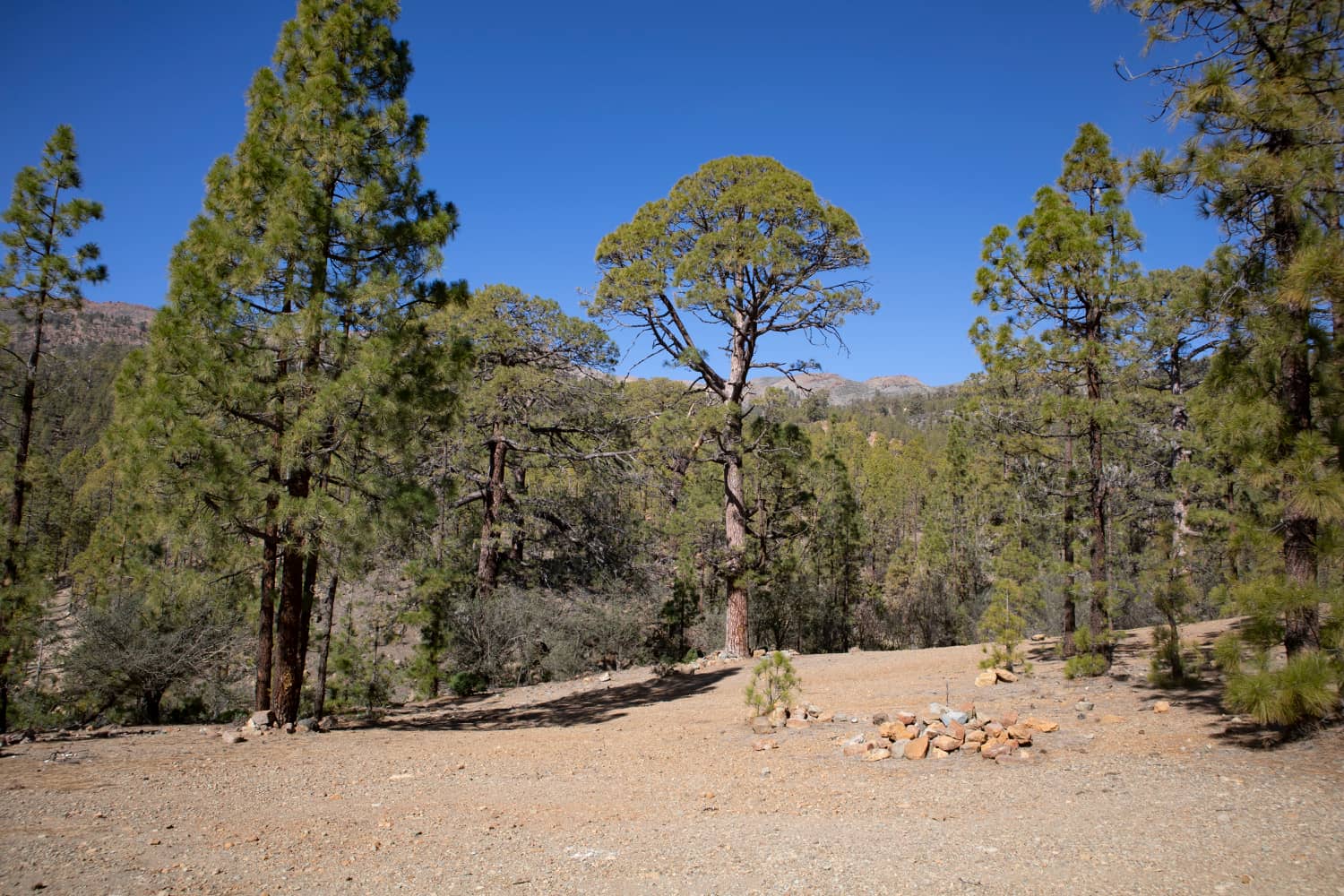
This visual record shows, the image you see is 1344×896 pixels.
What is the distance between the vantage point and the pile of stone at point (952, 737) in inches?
258

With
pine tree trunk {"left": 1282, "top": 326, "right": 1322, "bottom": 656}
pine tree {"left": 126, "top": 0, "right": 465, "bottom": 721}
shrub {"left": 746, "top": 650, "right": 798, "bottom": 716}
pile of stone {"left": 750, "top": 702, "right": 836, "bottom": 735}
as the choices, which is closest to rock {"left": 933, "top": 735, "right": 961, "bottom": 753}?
pile of stone {"left": 750, "top": 702, "right": 836, "bottom": 735}

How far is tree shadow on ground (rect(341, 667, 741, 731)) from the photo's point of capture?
10.3 m

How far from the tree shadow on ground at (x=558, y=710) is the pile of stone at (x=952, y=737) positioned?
438 centimetres

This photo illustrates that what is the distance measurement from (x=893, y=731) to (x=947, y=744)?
1.90 ft

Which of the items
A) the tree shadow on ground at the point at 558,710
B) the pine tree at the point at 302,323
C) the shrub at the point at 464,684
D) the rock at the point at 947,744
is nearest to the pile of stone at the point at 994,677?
the rock at the point at 947,744

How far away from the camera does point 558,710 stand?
1140 cm

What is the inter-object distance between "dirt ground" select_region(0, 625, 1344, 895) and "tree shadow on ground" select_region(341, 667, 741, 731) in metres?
1.48

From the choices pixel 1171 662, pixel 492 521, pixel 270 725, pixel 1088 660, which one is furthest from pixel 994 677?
pixel 492 521

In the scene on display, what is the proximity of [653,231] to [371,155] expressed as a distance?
6.32m

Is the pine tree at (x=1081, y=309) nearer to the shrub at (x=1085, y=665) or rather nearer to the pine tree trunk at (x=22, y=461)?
the shrub at (x=1085, y=665)

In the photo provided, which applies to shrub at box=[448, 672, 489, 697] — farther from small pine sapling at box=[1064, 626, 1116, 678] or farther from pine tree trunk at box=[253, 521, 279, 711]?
small pine sapling at box=[1064, 626, 1116, 678]

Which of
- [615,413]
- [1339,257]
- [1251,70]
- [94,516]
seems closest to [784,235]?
[615,413]

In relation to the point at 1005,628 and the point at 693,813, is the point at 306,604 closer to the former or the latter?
the point at 693,813

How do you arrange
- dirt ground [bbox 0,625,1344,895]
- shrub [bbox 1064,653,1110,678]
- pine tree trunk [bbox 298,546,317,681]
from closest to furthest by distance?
dirt ground [bbox 0,625,1344,895], shrub [bbox 1064,653,1110,678], pine tree trunk [bbox 298,546,317,681]
